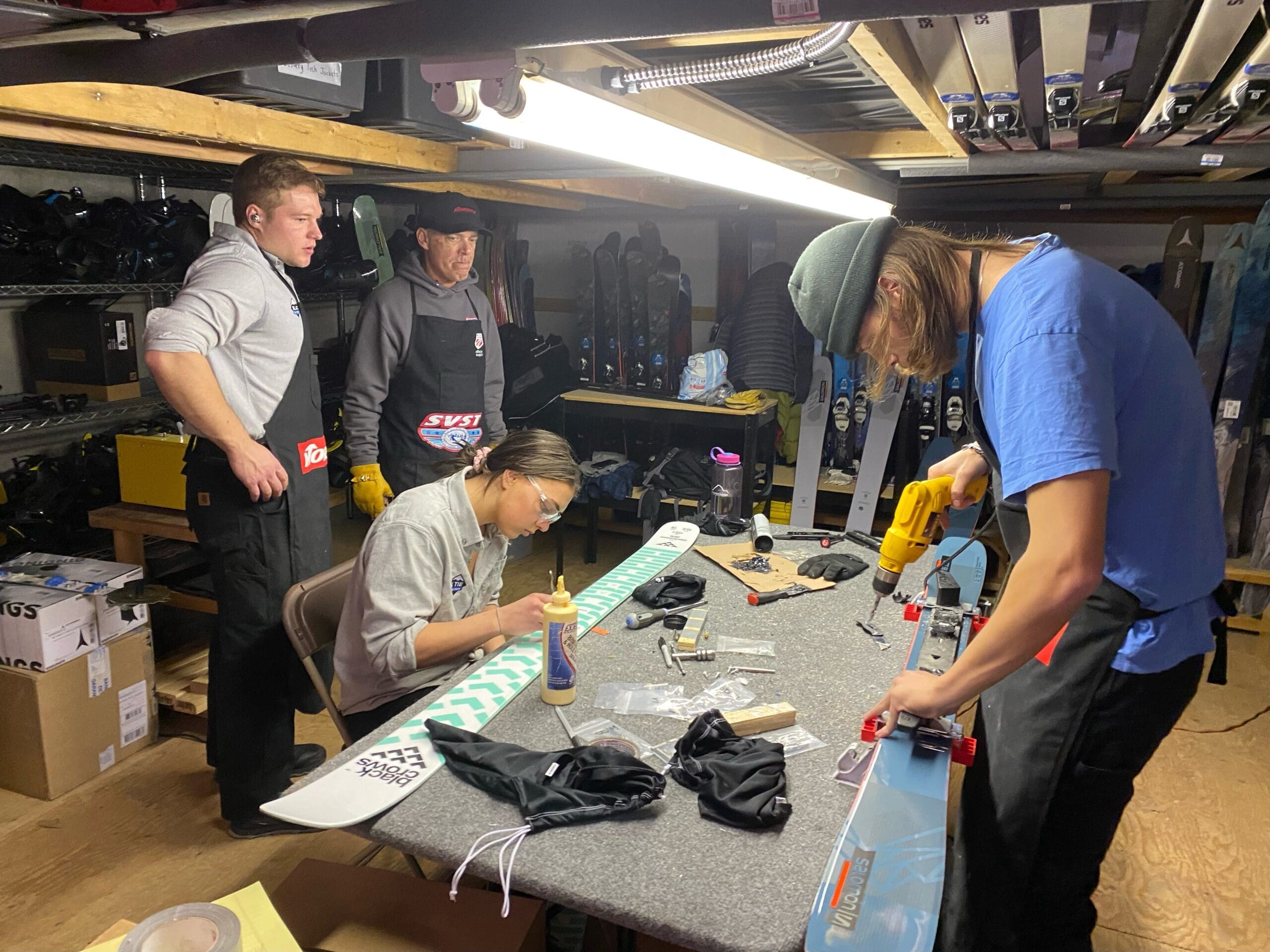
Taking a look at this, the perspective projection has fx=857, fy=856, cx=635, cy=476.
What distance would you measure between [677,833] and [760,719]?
34cm

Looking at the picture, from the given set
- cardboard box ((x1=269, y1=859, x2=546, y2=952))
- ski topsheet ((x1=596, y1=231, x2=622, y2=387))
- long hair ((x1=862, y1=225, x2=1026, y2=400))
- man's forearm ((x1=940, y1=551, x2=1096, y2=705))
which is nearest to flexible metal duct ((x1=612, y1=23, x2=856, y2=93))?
long hair ((x1=862, y1=225, x2=1026, y2=400))

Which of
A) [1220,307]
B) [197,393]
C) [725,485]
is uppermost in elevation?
[1220,307]

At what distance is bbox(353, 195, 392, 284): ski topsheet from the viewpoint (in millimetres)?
4762

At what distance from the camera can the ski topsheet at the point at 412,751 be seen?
132 centimetres

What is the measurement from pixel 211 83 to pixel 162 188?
3.01 metres

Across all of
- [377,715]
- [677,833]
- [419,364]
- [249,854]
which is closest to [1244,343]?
[419,364]

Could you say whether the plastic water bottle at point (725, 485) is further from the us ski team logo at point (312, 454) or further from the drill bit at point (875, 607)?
the us ski team logo at point (312, 454)

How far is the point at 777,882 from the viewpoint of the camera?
1208mm

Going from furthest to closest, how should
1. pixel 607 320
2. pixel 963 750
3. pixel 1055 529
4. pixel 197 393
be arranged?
pixel 607 320 → pixel 197 393 → pixel 963 750 → pixel 1055 529

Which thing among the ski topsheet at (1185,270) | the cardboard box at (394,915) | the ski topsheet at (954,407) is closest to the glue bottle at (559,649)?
the cardboard box at (394,915)

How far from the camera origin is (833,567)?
242 centimetres

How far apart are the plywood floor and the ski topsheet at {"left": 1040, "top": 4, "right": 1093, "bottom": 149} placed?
2147 millimetres

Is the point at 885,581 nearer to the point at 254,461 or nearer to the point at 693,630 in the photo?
the point at 693,630

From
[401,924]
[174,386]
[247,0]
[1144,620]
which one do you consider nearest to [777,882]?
[401,924]
